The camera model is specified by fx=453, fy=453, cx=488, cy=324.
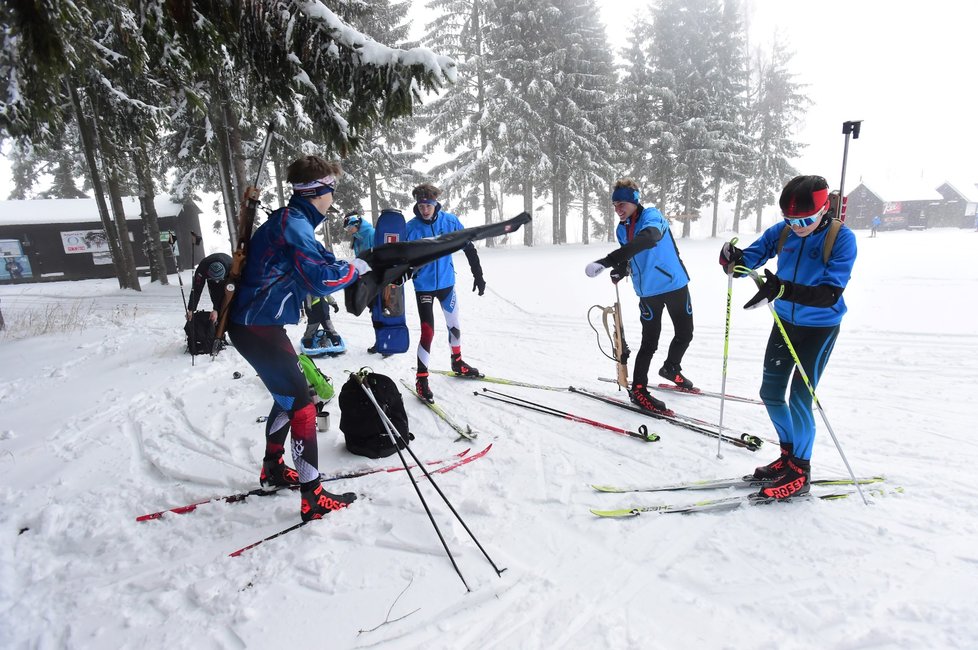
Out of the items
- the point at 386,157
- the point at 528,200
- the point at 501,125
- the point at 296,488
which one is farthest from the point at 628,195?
the point at 528,200

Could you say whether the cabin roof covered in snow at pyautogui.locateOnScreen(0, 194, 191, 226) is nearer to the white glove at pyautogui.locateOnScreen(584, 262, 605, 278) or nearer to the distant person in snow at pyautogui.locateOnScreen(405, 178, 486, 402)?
the distant person in snow at pyautogui.locateOnScreen(405, 178, 486, 402)

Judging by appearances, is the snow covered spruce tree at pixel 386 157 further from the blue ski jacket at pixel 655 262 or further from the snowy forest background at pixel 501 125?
the blue ski jacket at pixel 655 262

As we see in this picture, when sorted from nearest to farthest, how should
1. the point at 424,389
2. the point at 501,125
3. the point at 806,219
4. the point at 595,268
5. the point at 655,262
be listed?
the point at 806,219, the point at 595,268, the point at 655,262, the point at 424,389, the point at 501,125

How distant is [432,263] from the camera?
518 cm

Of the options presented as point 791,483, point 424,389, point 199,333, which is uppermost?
point 199,333

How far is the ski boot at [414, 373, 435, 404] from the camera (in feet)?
16.1

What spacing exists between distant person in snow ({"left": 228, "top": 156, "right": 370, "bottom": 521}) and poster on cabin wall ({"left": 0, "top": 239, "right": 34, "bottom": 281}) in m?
28.3

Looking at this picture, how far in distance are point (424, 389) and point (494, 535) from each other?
7.58ft

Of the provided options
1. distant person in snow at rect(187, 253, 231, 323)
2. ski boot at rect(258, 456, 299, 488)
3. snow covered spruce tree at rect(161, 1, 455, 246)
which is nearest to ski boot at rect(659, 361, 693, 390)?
snow covered spruce tree at rect(161, 1, 455, 246)

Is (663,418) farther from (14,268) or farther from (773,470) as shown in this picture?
(14,268)

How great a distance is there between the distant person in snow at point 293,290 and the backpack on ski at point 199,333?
437cm

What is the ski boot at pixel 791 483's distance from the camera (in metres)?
3.04

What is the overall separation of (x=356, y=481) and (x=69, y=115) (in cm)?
1661

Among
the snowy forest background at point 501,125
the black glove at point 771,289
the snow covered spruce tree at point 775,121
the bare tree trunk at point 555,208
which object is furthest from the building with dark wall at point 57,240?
the snow covered spruce tree at point 775,121
